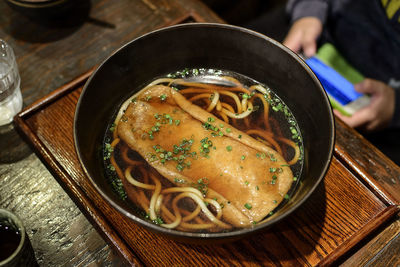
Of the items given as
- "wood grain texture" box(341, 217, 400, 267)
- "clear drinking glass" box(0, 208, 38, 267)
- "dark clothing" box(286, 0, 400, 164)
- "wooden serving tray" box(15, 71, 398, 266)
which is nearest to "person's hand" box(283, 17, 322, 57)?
"dark clothing" box(286, 0, 400, 164)

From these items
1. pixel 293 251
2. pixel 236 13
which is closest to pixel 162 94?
pixel 293 251

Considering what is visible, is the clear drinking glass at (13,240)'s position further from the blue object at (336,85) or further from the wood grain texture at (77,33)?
the blue object at (336,85)

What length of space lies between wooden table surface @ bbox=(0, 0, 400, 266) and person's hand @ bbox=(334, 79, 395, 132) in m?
0.58

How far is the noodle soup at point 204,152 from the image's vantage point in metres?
1.45

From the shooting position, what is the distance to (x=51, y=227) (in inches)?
59.4

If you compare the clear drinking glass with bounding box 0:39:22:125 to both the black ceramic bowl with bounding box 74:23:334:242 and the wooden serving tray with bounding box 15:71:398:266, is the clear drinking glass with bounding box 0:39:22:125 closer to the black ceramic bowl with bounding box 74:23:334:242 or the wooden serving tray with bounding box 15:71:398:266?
the wooden serving tray with bounding box 15:71:398:266

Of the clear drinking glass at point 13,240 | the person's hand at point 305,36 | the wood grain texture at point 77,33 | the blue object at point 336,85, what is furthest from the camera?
the person's hand at point 305,36

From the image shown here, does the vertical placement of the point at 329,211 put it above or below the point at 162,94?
above

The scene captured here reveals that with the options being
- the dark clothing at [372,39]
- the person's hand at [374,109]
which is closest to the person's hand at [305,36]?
the dark clothing at [372,39]

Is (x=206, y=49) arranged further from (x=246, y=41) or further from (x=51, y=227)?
(x=51, y=227)

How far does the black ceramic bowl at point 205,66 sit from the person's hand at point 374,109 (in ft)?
2.44

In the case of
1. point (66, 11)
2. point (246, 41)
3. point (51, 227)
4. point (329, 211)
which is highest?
point (246, 41)

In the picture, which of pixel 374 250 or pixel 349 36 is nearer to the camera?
pixel 374 250

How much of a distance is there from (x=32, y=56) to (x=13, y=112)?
0.37m
